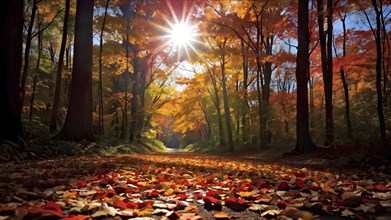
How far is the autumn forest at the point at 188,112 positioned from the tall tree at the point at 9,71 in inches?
1.0

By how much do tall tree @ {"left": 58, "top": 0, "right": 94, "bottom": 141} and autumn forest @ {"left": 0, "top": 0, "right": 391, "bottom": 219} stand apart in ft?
0.12

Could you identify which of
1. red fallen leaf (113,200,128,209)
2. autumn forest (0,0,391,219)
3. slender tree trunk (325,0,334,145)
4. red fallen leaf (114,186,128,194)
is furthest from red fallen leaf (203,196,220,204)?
slender tree trunk (325,0,334,145)

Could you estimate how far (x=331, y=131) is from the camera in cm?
1070

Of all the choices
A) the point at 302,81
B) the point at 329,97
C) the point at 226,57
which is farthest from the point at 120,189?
the point at 226,57

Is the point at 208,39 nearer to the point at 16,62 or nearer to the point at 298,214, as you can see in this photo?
the point at 16,62

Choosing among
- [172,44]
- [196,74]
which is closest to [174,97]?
[196,74]

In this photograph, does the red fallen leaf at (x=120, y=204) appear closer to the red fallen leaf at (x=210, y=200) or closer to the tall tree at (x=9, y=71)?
the red fallen leaf at (x=210, y=200)

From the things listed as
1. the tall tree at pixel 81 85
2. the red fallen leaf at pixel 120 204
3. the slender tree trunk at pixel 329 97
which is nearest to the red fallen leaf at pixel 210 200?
the red fallen leaf at pixel 120 204

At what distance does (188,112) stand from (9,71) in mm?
23113

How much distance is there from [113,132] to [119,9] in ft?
36.7

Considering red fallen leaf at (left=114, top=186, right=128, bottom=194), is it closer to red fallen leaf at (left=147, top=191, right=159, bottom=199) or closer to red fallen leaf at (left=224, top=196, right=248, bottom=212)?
red fallen leaf at (left=147, top=191, right=159, bottom=199)

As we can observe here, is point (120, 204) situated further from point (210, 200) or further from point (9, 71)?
point (9, 71)

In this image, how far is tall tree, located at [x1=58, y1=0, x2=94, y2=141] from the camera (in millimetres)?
9156

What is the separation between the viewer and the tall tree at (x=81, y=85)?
916cm
